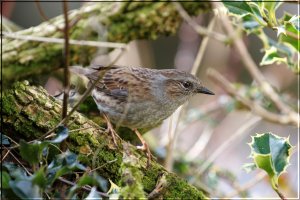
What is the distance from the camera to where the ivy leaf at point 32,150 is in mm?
2268

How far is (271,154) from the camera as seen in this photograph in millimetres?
2711

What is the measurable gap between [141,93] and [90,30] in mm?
553

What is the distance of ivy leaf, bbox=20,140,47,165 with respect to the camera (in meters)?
Answer: 2.27

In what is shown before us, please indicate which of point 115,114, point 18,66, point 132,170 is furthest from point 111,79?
point 132,170

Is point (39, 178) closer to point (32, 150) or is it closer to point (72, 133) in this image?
point (32, 150)

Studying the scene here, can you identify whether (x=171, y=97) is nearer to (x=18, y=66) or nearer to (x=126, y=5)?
(x=126, y=5)

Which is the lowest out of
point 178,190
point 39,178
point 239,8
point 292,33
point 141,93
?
point 178,190

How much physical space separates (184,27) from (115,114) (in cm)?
324

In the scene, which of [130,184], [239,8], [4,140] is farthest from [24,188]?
[239,8]

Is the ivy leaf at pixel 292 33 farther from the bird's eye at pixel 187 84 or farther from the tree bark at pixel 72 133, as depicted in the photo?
the tree bark at pixel 72 133

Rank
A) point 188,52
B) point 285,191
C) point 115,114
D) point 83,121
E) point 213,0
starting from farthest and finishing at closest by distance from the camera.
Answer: point 188,52 → point 285,191 → point 213,0 → point 115,114 → point 83,121

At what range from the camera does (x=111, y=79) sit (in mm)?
4121

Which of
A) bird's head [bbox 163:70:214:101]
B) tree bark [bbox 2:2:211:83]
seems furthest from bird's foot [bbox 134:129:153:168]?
tree bark [bbox 2:2:211:83]

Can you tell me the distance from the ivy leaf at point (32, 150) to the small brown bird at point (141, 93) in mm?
1431
